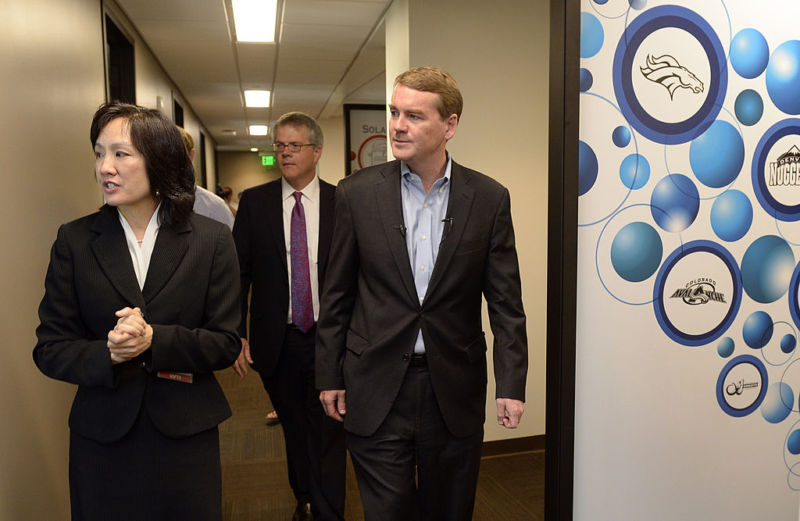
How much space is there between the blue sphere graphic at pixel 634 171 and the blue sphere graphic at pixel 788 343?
844mm

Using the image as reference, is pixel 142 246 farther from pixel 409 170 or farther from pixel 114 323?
pixel 409 170

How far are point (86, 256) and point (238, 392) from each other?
3.72 metres

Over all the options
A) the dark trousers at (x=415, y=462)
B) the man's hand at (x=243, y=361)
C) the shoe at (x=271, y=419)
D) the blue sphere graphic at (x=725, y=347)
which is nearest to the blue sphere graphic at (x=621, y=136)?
the blue sphere graphic at (x=725, y=347)

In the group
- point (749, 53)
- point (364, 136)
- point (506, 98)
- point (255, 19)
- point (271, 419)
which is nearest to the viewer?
point (749, 53)

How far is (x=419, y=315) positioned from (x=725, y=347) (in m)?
1.13

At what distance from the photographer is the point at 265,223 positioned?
2764 mm

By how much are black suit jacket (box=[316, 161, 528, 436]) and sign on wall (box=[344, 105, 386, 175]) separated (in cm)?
490

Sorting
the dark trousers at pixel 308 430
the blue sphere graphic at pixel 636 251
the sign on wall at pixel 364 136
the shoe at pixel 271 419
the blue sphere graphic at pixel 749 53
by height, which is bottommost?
the shoe at pixel 271 419

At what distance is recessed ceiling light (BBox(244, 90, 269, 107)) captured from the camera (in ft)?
25.8

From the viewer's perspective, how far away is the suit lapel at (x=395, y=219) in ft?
6.13

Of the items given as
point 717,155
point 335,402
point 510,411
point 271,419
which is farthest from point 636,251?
point 271,419

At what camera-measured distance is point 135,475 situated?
1585 millimetres

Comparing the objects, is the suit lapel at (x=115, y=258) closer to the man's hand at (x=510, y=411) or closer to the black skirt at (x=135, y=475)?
the black skirt at (x=135, y=475)

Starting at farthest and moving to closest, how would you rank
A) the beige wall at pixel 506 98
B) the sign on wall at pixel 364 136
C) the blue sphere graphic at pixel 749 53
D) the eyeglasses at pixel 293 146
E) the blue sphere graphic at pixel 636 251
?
1. the sign on wall at pixel 364 136
2. the beige wall at pixel 506 98
3. the eyeglasses at pixel 293 146
4. the blue sphere graphic at pixel 749 53
5. the blue sphere graphic at pixel 636 251
